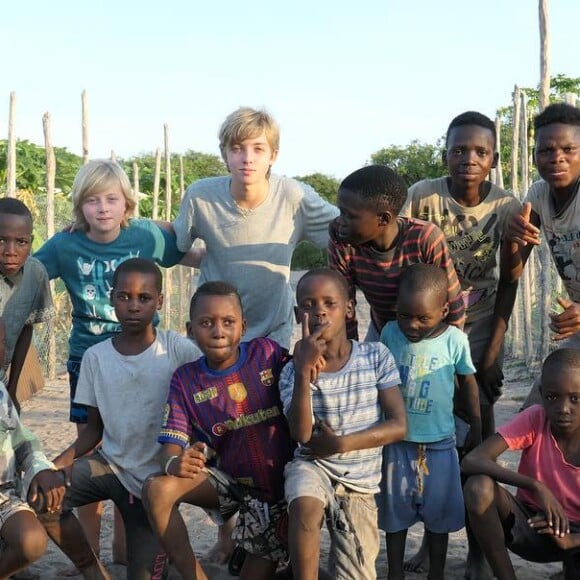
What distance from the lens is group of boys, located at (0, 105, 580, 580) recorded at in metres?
3.36

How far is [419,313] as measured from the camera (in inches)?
139

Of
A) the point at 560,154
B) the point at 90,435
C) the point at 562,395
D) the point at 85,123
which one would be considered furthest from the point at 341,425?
the point at 85,123

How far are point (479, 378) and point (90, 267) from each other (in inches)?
80.3

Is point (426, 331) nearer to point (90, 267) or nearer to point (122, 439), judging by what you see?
point (122, 439)

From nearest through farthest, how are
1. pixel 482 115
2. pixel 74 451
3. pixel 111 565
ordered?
1. pixel 74 451
2. pixel 482 115
3. pixel 111 565

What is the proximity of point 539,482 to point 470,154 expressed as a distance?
4.98 ft

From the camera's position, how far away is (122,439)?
3.64m

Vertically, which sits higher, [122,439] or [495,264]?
[495,264]

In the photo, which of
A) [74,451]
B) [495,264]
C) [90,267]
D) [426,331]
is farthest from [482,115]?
[74,451]

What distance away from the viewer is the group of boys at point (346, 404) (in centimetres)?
336

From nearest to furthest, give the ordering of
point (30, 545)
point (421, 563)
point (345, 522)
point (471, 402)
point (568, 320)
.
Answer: point (30, 545), point (345, 522), point (568, 320), point (471, 402), point (421, 563)

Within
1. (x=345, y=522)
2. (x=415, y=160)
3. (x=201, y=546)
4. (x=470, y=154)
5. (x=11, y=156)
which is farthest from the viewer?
(x=415, y=160)

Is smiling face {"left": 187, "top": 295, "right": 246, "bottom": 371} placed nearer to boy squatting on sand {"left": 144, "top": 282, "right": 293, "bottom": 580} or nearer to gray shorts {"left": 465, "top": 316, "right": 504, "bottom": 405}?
boy squatting on sand {"left": 144, "top": 282, "right": 293, "bottom": 580}

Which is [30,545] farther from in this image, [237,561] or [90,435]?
[237,561]
